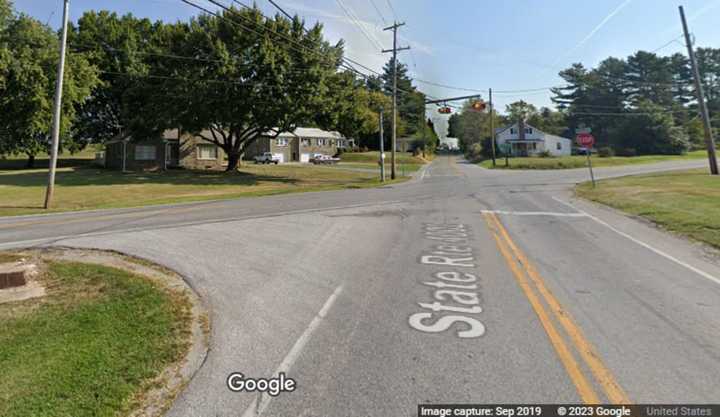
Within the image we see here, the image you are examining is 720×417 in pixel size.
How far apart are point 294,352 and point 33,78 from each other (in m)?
32.9

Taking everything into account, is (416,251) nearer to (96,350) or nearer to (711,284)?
(711,284)

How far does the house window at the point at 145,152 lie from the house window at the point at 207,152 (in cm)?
494

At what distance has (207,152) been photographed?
45812 millimetres

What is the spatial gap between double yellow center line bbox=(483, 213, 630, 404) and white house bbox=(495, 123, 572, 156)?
73.7 m

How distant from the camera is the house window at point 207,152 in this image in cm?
4506

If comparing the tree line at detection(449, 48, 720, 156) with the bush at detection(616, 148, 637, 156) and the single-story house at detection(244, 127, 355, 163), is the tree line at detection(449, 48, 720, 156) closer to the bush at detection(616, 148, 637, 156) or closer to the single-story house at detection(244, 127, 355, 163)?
the bush at detection(616, 148, 637, 156)

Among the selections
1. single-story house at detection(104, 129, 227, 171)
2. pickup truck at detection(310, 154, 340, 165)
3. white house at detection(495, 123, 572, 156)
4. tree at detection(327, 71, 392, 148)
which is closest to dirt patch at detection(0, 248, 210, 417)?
tree at detection(327, 71, 392, 148)

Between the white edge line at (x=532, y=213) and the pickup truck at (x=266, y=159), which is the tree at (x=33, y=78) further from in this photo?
the pickup truck at (x=266, y=159)

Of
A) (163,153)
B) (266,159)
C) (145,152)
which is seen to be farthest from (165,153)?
(266,159)

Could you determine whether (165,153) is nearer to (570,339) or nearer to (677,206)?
(677,206)

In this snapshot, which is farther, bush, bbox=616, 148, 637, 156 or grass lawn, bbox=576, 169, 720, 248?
bush, bbox=616, 148, 637, 156

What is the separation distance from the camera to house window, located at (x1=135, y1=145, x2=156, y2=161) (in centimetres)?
4081

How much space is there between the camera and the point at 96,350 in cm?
410

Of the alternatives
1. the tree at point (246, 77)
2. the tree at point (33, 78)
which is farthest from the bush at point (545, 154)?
the tree at point (33, 78)
